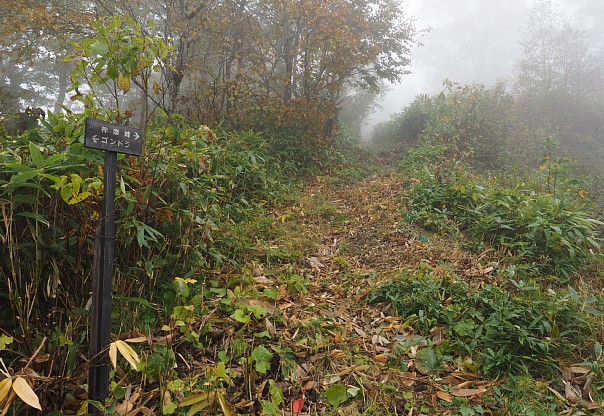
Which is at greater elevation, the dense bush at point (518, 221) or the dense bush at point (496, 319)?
the dense bush at point (518, 221)

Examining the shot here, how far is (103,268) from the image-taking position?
5.92 feet

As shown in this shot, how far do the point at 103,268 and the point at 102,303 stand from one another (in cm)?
18

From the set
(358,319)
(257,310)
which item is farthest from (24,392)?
(358,319)

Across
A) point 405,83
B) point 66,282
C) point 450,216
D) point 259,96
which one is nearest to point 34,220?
point 66,282

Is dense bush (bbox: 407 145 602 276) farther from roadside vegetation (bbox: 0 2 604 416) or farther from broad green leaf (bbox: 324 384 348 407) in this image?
broad green leaf (bbox: 324 384 348 407)

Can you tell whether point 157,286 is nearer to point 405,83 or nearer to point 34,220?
point 34,220

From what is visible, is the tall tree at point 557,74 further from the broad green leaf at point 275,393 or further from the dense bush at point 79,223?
the broad green leaf at point 275,393

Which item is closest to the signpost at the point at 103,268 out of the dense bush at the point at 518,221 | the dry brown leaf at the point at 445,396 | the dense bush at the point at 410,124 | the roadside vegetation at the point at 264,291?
the roadside vegetation at the point at 264,291

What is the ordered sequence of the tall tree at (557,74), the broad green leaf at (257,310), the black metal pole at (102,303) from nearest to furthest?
the black metal pole at (102,303) → the broad green leaf at (257,310) → the tall tree at (557,74)

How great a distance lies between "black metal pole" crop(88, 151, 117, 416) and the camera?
175 centimetres

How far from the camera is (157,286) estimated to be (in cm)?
275

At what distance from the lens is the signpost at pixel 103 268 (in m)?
1.75

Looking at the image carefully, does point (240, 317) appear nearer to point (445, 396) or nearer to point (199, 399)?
point (199, 399)

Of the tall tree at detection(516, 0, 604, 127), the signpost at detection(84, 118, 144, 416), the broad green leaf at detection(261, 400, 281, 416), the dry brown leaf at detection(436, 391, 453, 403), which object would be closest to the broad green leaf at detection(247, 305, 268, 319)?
the broad green leaf at detection(261, 400, 281, 416)
